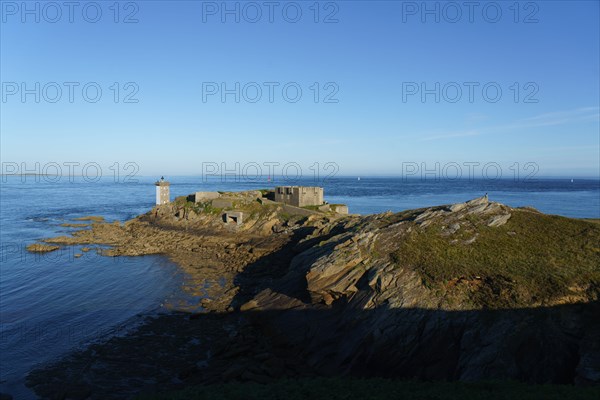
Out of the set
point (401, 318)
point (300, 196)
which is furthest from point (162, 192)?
point (401, 318)

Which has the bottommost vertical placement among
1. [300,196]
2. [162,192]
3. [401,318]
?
[401,318]

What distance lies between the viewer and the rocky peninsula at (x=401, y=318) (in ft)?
53.2

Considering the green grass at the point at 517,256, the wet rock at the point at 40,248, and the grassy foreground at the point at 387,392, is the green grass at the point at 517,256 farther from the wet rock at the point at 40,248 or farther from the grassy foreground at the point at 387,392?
the wet rock at the point at 40,248

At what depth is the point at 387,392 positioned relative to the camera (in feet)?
40.5

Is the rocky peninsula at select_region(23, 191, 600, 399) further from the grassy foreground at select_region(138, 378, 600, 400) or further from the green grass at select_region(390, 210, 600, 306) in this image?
the grassy foreground at select_region(138, 378, 600, 400)

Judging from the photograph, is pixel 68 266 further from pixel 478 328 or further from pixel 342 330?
pixel 478 328

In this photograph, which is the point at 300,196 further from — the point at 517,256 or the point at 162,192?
the point at 517,256

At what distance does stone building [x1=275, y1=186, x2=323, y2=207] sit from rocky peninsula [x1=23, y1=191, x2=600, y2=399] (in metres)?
26.2

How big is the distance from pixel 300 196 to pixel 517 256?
3691 cm

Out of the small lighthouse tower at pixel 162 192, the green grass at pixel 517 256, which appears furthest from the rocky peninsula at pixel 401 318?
the small lighthouse tower at pixel 162 192

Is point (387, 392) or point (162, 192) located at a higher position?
point (162, 192)

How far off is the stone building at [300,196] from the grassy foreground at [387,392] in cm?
4333

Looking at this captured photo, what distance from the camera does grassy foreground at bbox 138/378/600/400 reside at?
11.6 meters

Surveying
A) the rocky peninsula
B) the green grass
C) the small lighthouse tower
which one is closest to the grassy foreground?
the rocky peninsula
